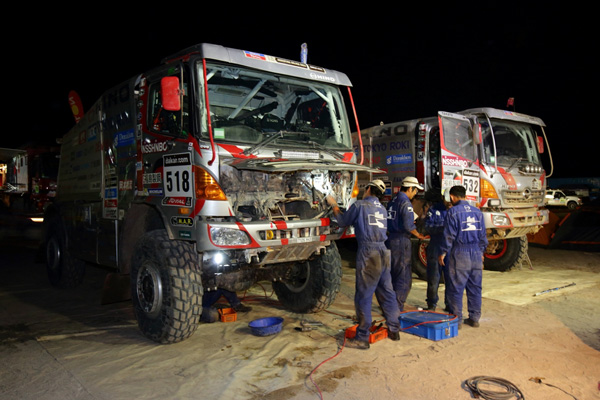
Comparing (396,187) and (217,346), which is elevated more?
(396,187)

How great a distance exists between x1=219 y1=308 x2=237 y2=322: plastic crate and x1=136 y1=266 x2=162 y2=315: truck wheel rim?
1127mm

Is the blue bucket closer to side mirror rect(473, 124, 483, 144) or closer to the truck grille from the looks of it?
side mirror rect(473, 124, 483, 144)

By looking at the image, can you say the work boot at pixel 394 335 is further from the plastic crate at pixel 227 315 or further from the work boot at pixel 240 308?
the work boot at pixel 240 308

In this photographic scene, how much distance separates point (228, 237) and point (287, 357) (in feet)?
4.54

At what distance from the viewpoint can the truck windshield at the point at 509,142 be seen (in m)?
8.95

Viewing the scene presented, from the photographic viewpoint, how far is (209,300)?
6.31m

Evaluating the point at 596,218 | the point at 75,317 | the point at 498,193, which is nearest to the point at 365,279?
the point at 75,317

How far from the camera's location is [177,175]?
16.5 feet

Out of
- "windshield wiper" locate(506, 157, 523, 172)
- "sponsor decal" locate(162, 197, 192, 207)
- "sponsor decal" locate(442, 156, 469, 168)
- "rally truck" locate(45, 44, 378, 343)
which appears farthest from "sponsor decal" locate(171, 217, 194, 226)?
"windshield wiper" locate(506, 157, 523, 172)

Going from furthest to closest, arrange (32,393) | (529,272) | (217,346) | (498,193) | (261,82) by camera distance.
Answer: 1. (529,272)
2. (498,193)
3. (261,82)
4. (217,346)
5. (32,393)

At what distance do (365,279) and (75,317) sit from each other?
402 centimetres

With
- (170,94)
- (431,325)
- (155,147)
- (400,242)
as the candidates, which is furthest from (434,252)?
(170,94)

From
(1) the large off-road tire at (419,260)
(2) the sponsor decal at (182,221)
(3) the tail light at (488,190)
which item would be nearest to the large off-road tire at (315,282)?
(2) the sponsor decal at (182,221)

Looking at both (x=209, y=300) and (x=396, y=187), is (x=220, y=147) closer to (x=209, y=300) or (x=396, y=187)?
(x=209, y=300)
